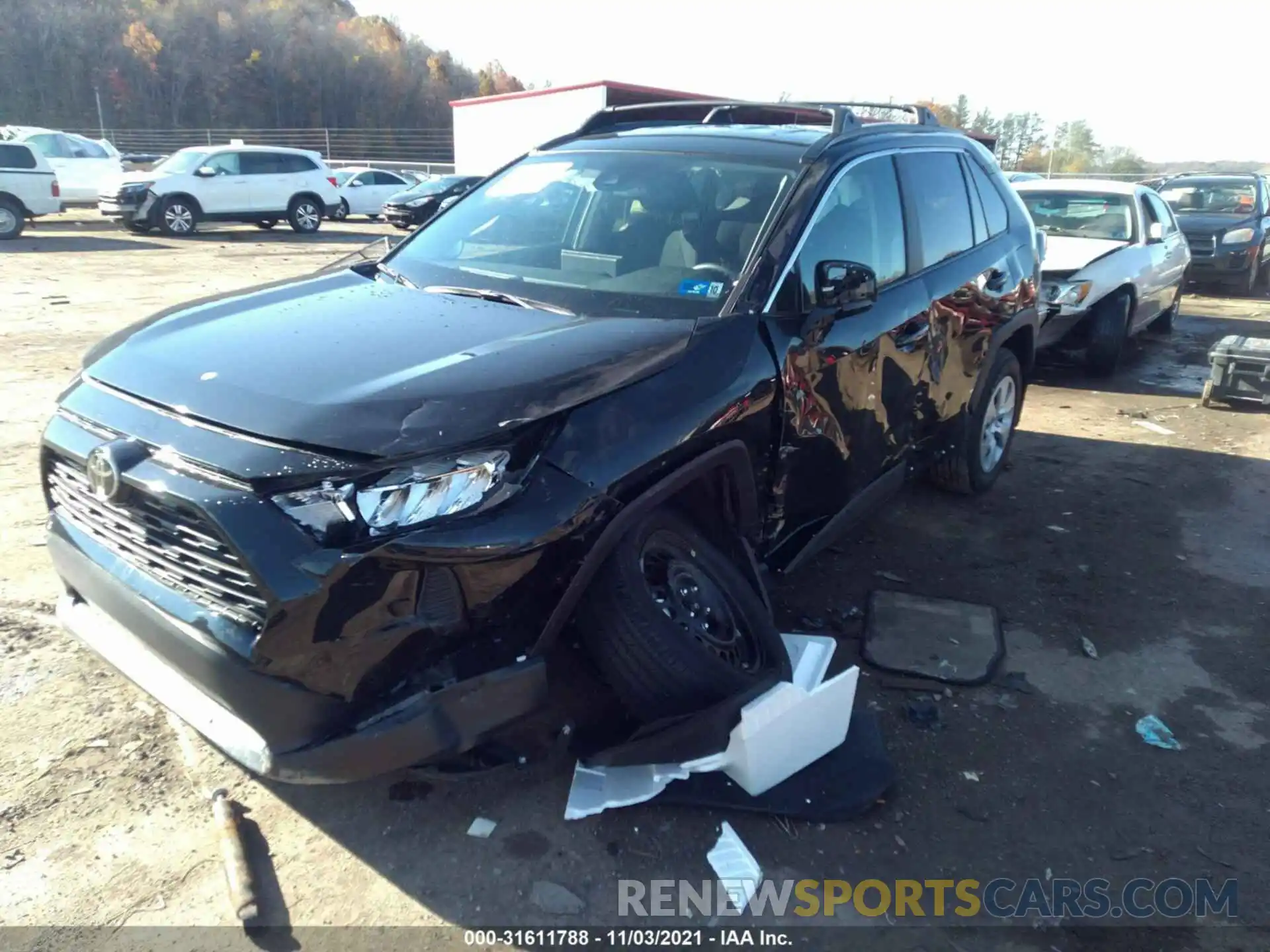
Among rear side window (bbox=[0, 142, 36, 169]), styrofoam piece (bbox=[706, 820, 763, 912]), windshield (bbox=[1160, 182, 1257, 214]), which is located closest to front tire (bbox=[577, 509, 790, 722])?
styrofoam piece (bbox=[706, 820, 763, 912])

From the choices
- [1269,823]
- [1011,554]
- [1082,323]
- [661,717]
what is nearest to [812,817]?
[661,717]

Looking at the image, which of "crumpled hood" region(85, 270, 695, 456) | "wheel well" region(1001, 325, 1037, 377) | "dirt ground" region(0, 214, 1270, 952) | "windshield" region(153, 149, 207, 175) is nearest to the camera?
"crumpled hood" region(85, 270, 695, 456)

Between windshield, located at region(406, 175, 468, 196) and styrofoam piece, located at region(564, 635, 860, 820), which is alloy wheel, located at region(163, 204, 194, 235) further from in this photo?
styrofoam piece, located at region(564, 635, 860, 820)

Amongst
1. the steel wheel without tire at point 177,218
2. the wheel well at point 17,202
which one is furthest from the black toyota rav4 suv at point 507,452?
the steel wheel without tire at point 177,218

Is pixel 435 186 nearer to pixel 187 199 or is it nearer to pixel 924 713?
pixel 187 199

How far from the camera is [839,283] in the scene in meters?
3.29

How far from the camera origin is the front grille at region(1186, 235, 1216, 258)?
13641 millimetres

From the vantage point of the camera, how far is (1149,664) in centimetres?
374

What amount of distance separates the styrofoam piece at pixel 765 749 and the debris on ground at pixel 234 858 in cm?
87

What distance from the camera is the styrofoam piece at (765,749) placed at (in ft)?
8.66

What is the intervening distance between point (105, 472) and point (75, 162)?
22.9m

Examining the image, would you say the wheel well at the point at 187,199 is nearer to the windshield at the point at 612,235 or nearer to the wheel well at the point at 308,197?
the wheel well at the point at 308,197

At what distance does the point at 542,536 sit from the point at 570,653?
19.8 inches

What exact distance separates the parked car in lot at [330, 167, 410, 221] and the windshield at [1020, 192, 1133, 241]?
1957 centimetres
